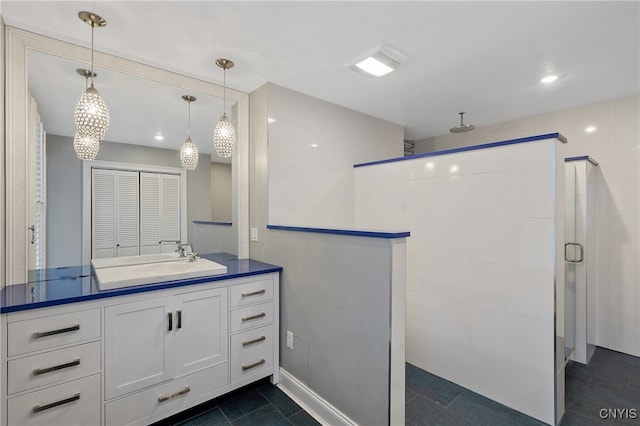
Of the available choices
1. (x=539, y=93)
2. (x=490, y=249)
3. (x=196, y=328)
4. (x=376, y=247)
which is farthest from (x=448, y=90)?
(x=196, y=328)

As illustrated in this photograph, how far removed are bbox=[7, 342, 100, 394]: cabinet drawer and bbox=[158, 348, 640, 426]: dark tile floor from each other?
63cm

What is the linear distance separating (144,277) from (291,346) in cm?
111

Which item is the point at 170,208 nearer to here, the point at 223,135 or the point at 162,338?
the point at 223,135

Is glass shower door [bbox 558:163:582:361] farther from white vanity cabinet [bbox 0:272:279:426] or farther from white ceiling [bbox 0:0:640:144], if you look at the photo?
white vanity cabinet [bbox 0:272:279:426]

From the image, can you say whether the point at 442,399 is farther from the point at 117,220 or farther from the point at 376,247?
the point at 117,220

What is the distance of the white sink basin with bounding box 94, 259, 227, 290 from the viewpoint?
5.43 ft

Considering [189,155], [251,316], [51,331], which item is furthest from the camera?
[189,155]

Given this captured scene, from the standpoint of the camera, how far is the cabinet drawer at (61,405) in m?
1.36

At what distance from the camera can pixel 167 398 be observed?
1743 millimetres

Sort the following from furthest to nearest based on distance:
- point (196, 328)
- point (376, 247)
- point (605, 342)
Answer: point (605, 342) → point (196, 328) → point (376, 247)

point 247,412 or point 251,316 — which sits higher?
point 251,316

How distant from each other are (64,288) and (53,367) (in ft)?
1.30

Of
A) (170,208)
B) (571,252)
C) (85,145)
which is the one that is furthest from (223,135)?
(571,252)

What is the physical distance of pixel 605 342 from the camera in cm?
285
